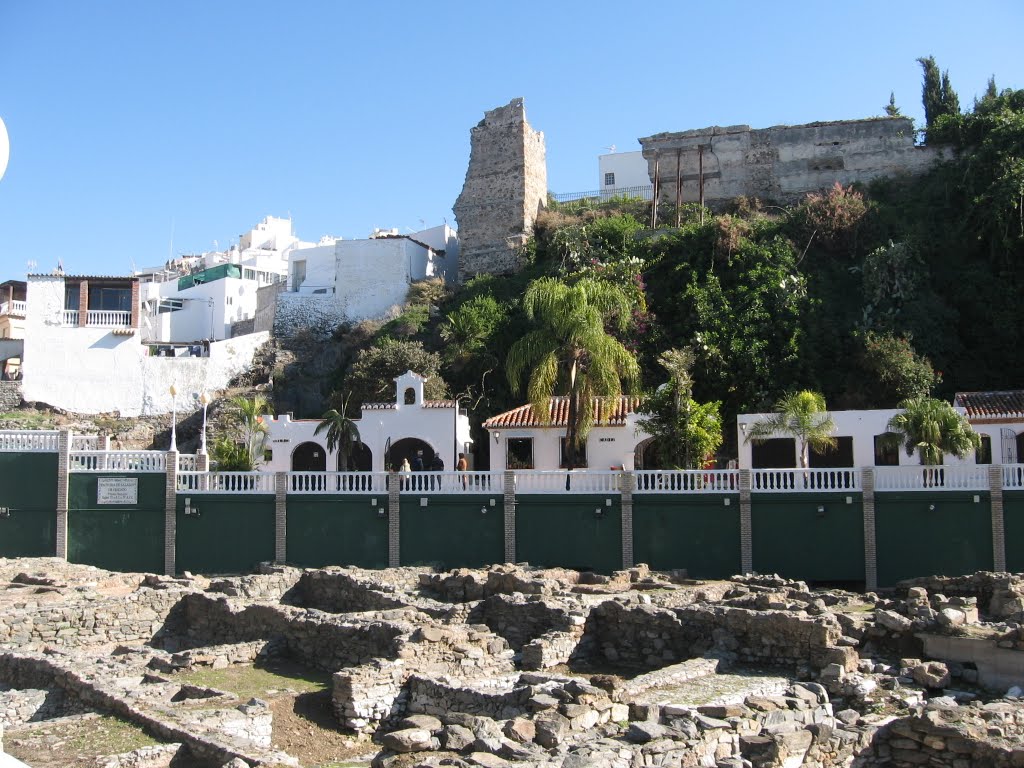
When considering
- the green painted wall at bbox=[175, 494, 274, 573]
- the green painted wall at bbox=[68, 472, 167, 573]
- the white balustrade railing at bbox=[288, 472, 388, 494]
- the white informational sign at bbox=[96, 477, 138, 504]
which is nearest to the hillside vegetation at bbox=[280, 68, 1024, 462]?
the white balustrade railing at bbox=[288, 472, 388, 494]

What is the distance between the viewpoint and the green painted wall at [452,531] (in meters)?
28.1

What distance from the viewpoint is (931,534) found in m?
25.6

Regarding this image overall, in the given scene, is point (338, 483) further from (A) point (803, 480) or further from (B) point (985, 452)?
(B) point (985, 452)

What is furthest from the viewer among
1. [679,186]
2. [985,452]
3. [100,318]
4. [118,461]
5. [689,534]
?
[679,186]

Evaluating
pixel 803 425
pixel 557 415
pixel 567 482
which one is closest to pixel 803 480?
pixel 803 425

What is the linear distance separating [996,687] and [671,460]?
14616 mm

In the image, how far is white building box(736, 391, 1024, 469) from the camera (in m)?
31.9

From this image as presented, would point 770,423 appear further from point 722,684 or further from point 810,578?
point 722,684

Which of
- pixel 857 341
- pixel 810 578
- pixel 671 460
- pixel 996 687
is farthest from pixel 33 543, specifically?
pixel 857 341

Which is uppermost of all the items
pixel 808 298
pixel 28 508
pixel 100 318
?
pixel 100 318

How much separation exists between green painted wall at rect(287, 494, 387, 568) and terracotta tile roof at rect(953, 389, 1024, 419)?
18.6 meters

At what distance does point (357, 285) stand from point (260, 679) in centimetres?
3814

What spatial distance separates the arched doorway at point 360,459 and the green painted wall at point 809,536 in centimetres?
1697

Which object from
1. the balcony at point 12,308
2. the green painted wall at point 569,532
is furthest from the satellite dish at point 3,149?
the balcony at point 12,308
